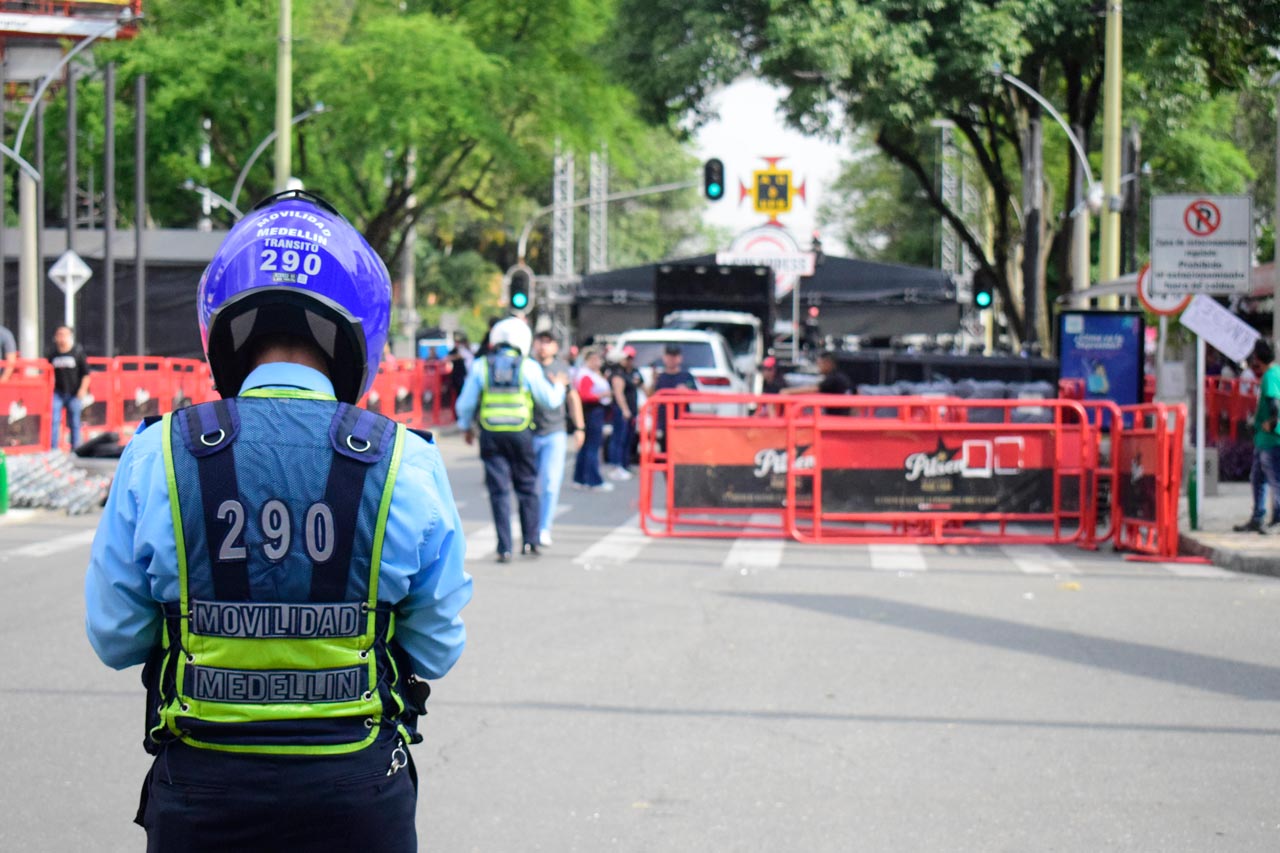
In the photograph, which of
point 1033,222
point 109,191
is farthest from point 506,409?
point 109,191

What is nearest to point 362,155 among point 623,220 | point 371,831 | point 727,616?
point 727,616

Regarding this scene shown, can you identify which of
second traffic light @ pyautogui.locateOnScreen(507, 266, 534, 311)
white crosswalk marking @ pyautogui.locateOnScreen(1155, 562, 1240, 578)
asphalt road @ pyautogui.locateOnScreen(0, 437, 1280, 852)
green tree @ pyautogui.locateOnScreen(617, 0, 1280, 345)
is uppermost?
green tree @ pyautogui.locateOnScreen(617, 0, 1280, 345)

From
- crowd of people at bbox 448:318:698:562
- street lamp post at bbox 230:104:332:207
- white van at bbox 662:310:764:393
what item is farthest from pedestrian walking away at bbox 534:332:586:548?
street lamp post at bbox 230:104:332:207

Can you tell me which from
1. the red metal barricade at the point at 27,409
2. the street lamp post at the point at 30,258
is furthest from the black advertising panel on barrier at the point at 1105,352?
the street lamp post at the point at 30,258

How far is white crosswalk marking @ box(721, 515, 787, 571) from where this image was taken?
12.8 m

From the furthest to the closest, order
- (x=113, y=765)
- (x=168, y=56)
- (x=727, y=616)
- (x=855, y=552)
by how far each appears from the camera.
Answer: (x=168, y=56) < (x=855, y=552) < (x=727, y=616) < (x=113, y=765)

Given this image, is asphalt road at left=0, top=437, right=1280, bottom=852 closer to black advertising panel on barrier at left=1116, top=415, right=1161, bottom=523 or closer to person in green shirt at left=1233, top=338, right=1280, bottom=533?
black advertising panel on barrier at left=1116, top=415, right=1161, bottom=523

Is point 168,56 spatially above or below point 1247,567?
above

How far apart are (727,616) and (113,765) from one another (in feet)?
15.0

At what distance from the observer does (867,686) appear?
784 cm

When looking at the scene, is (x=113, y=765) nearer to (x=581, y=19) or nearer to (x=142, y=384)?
(x=142, y=384)

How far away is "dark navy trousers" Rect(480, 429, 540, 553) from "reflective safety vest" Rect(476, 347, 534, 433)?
0.07 metres

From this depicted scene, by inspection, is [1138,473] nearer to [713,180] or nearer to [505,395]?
[505,395]

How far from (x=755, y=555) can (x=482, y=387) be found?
286cm
